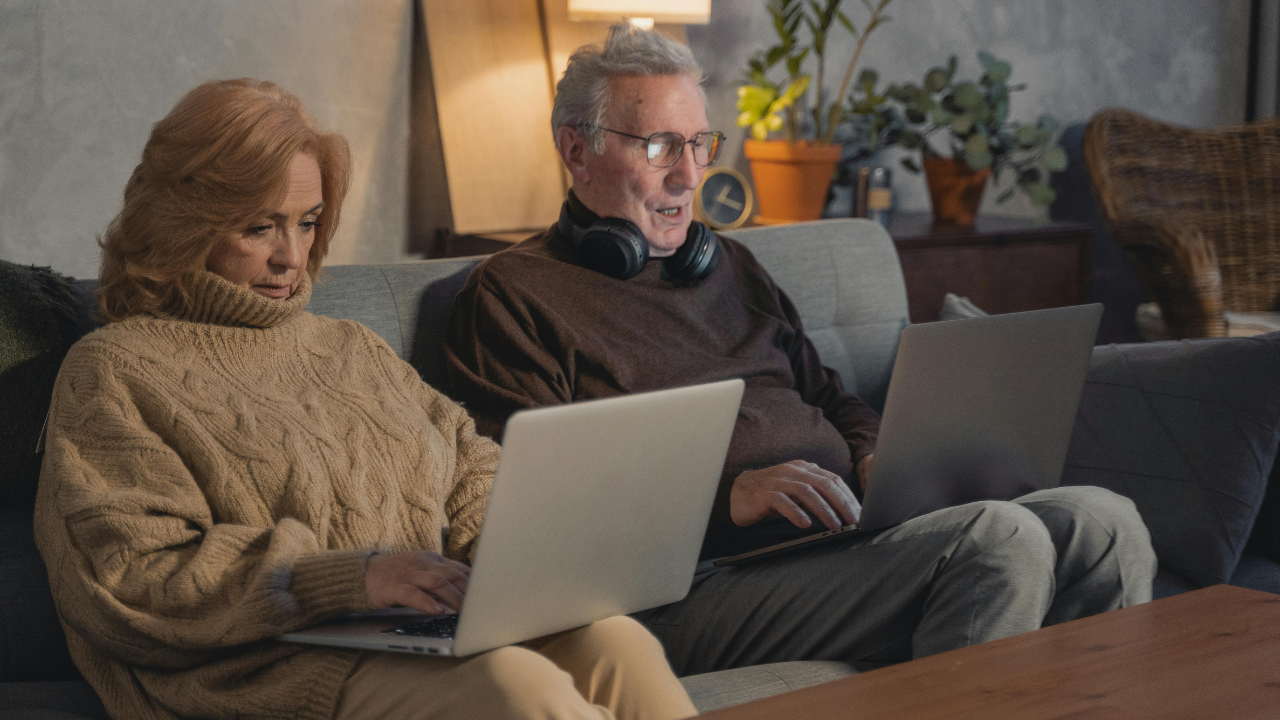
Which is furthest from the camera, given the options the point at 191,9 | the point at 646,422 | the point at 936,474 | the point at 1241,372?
the point at 191,9

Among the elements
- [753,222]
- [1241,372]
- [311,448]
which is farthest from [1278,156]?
[311,448]

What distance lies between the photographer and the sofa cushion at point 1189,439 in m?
1.62

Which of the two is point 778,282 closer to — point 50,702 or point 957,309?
point 957,309

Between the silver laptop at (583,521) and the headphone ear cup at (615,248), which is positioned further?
the headphone ear cup at (615,248)

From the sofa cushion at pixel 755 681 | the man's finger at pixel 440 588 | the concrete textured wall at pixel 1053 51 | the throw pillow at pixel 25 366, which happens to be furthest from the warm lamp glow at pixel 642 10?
the man's finger at pixel 440 588

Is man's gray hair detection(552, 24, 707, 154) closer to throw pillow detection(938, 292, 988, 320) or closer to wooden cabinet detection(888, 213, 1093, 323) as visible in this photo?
throw pillow detection(938, 292, 988, 320)

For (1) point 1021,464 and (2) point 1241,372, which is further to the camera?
(2) point 1241,372

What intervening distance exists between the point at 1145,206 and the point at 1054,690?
2663 millimetres

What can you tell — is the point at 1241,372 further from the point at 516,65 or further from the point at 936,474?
the point at 516,65

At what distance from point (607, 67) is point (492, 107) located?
983 millimetres

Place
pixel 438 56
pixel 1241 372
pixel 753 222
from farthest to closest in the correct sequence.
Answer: pixel 753 222, pixel 438 56, pixel 1241 372

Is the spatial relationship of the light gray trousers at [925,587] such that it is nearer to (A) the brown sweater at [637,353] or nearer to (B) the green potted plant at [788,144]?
(A) the brown sweater at [637,353]

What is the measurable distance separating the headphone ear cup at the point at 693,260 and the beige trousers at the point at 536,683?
2.46 feet

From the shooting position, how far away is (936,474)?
1322 millimetres
